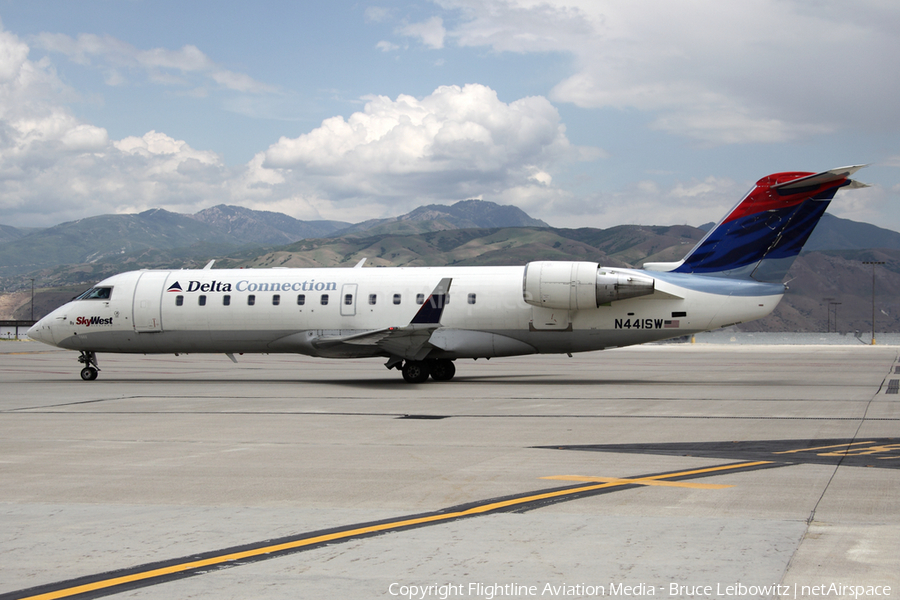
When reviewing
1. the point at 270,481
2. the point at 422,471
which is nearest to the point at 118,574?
the point at 270,481

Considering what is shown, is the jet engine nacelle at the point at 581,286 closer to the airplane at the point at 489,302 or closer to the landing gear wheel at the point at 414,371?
the airplane at the point at 489,302

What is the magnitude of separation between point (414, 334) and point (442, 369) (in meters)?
3.15

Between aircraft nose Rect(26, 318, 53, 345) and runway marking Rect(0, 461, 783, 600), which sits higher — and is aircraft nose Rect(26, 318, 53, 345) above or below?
above

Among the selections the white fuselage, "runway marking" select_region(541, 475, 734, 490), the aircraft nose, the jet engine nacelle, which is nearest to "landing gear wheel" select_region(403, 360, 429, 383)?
the white fuselage

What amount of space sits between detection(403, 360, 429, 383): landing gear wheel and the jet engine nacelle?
14.1 ft

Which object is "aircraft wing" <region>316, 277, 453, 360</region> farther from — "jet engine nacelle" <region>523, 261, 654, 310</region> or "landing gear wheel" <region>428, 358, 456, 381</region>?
"jet engine nacelle" <region>523, 261, 654, 310</region>

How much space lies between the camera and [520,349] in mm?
26031

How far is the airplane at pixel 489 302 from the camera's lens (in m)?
25.0

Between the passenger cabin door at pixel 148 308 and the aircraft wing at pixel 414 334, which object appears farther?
the passenger cabin door at pixel 148 308

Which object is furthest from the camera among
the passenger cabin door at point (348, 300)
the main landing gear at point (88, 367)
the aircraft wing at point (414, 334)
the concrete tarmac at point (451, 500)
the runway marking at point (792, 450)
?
the main landing gear at point (88, 367)

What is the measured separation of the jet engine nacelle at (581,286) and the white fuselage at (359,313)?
1.23 ft

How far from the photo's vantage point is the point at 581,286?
25.0m

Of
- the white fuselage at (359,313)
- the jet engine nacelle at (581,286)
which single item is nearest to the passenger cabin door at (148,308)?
the white fuselage at (359,313)

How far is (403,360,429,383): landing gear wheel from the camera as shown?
85.9 ft
